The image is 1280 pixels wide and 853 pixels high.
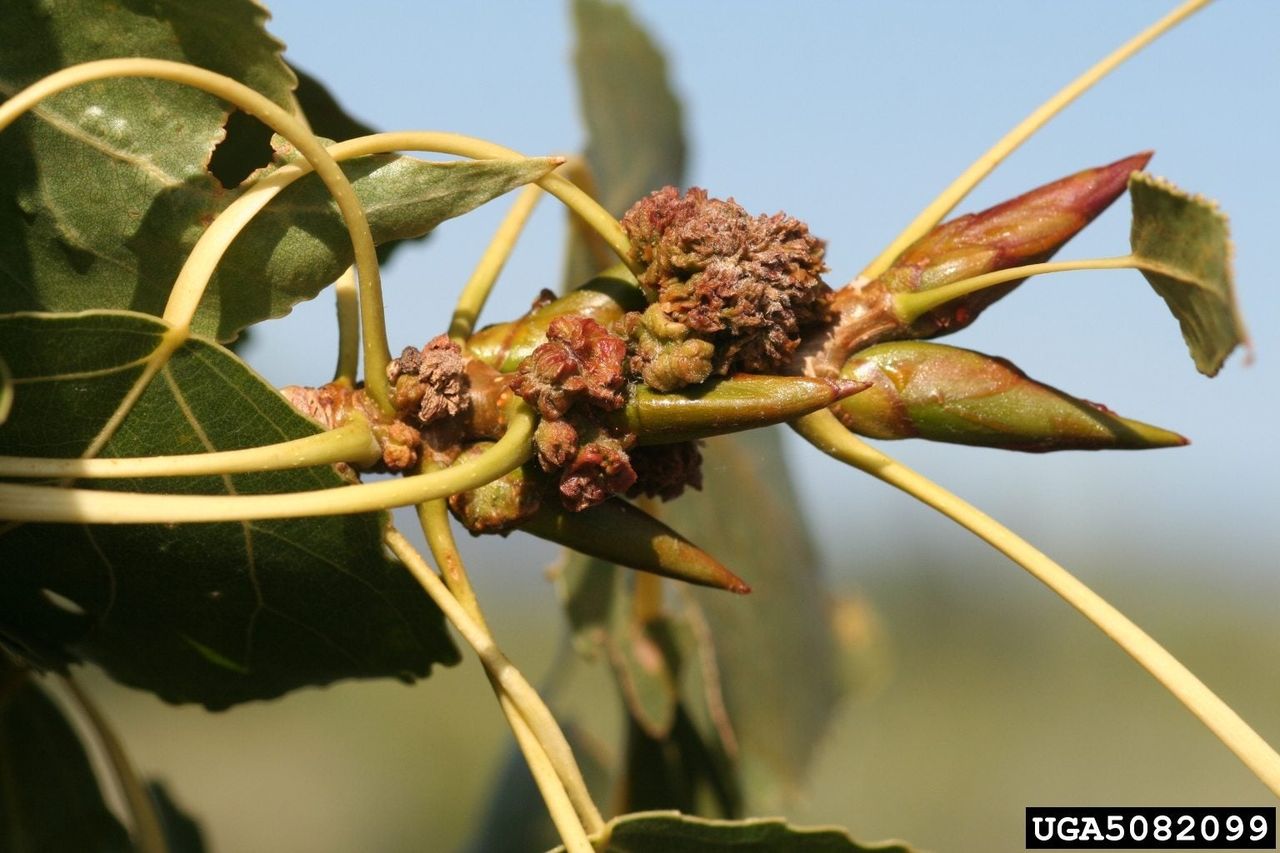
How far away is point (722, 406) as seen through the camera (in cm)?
90

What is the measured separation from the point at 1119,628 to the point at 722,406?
0.33 metres

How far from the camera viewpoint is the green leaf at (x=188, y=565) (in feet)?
2.76

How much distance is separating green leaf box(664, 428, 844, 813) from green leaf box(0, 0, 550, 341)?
944 mm

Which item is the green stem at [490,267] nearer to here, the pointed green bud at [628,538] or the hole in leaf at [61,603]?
the pointed green bud at [628,538]

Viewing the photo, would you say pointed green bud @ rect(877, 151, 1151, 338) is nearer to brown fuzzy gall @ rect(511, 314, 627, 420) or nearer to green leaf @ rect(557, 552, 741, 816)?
brown fuzzy gall @ rect(511, 314, 627, 420)

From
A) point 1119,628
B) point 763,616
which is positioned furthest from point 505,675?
point 763,616

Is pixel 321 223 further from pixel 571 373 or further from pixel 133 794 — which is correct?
pixel 133 794

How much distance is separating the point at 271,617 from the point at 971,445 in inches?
23.7

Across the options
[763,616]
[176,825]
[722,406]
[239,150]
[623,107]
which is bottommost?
[176,825]

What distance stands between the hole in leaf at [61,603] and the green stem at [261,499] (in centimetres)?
22

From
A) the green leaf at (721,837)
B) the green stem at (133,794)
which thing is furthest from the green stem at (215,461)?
the green stem at (133,794)

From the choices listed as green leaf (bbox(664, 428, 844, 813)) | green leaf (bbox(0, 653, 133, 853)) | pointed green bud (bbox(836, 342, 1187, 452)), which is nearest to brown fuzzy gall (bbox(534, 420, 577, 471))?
pointed green bud (bbox(836, 342, 1187, 452))

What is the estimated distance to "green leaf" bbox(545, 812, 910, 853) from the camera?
987mm

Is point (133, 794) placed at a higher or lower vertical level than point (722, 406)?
lower
